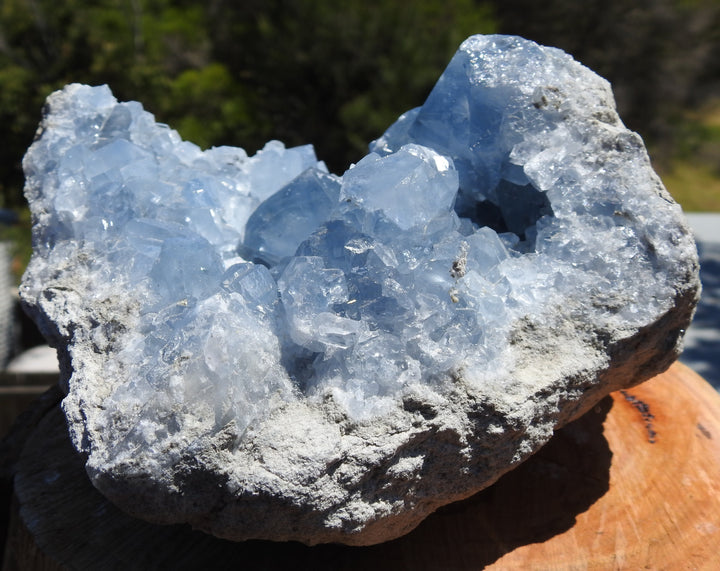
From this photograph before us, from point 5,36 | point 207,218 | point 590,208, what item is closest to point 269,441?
point 207,218

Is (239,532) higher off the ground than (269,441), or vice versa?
(269,441)

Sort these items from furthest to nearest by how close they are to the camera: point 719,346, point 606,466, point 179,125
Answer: point 179,125 → point 719,346 → point 606,466

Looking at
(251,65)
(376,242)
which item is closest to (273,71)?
(251,65)

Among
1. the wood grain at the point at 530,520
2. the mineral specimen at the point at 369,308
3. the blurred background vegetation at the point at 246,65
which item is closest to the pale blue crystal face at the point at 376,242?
the mineral specimen at the point at 369,308

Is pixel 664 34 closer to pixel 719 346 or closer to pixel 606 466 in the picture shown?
pixel 719 346

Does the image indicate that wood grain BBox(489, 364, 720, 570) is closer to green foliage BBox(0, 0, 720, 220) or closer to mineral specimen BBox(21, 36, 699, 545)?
mineral specimen BBox(21, 36, 699, 545)

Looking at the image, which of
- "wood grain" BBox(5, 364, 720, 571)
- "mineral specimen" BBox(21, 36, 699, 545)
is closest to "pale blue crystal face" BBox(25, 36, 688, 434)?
"mineral specimen" BBox(21, 36, 699, 545)

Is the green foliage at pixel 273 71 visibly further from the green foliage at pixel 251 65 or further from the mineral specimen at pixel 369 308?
the mineral specimen at pixel 369 308
